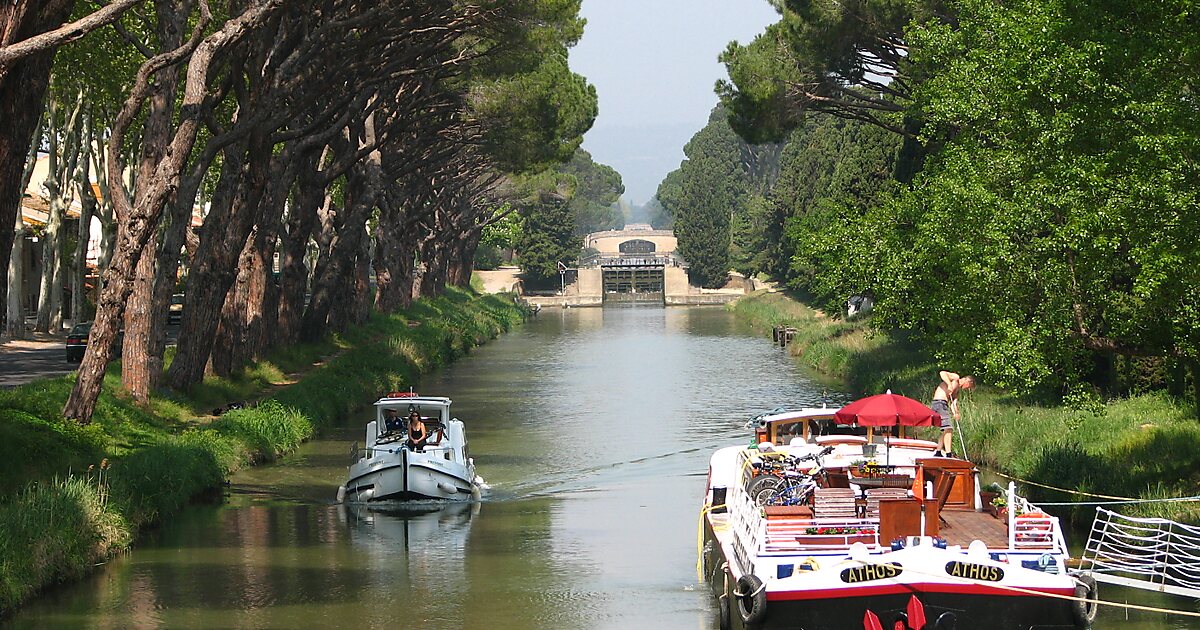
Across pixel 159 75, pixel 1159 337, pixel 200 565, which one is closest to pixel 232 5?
pixel 159 75

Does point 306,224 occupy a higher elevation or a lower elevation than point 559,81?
lower

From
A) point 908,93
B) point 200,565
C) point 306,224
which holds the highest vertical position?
point 908,93

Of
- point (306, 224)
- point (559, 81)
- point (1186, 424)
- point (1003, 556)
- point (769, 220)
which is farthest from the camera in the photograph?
point (769, 220)

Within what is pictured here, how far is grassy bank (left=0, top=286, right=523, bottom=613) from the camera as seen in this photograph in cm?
2169

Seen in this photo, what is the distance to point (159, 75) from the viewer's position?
3055 centimetres

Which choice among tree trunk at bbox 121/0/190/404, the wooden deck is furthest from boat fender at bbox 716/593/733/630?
tree trunk at bbox 121/0/190/404

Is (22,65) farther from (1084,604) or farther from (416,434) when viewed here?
(1084,604)

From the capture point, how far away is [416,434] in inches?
1228

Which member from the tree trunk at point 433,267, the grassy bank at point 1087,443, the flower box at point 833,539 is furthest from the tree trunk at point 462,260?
the flower box at point 833,539

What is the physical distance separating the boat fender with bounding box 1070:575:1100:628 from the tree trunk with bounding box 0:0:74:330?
48.3 ft

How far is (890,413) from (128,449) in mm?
13659

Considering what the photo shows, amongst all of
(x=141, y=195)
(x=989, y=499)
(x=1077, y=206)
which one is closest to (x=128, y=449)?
(x=141, y=195)

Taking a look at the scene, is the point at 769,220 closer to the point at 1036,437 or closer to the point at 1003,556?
the point at 1036,437

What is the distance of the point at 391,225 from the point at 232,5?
109 ft
